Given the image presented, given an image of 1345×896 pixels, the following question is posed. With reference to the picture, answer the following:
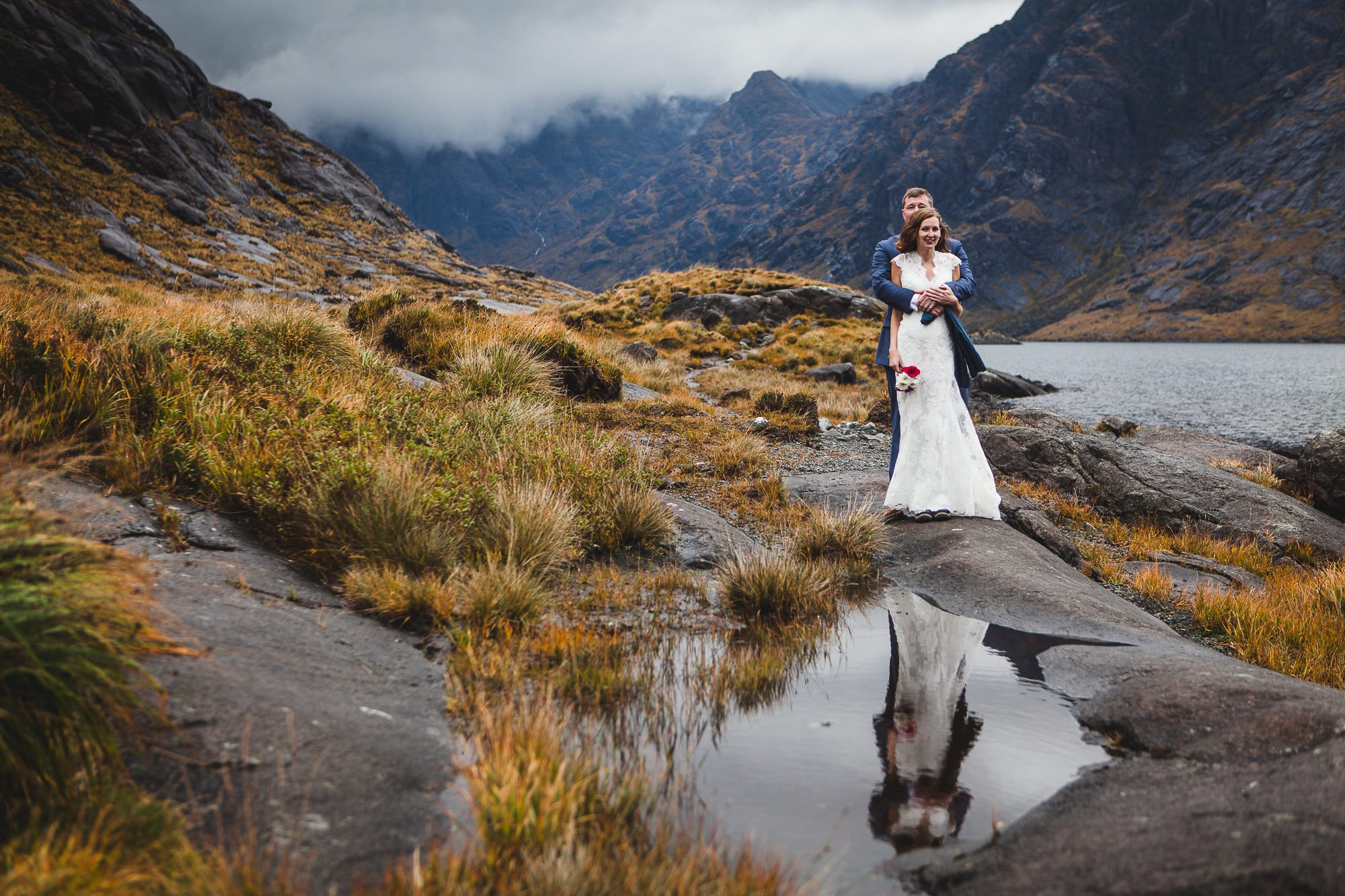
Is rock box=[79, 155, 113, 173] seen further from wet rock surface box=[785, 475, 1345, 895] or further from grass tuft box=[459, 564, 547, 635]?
wet rock surface box=[785, 475, 1345, 895]

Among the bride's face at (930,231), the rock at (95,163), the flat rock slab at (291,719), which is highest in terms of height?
the rock at (95,163)

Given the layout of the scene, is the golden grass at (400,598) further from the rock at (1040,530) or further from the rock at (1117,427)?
the rock at (1117,427)

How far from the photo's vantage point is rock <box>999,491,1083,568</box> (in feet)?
25.2

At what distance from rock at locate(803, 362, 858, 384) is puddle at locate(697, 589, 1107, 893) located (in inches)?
798

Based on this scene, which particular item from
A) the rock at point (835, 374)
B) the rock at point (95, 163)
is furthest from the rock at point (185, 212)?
the rock at point (835, 374)

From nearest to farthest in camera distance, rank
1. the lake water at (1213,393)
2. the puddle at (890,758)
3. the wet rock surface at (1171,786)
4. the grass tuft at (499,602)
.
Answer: the wet rock surface at (1171,786) < the puddle at (890,758) < the grass tuft at (499,602) < the lake water at (1213,393)

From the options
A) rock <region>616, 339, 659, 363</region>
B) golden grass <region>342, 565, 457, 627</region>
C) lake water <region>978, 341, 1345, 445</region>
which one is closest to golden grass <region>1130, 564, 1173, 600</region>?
golden grass <region>342, 565, 457, 627</region>

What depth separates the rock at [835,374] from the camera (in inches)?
972

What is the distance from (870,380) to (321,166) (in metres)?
81.4

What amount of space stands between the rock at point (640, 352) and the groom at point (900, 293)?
14.6 meters

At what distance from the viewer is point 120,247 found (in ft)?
128

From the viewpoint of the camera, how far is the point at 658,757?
10.8ft

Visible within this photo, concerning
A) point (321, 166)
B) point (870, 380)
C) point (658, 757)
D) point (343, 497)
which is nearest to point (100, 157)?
point (321, 166)

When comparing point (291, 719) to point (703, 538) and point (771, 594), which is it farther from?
point (703, 538)
